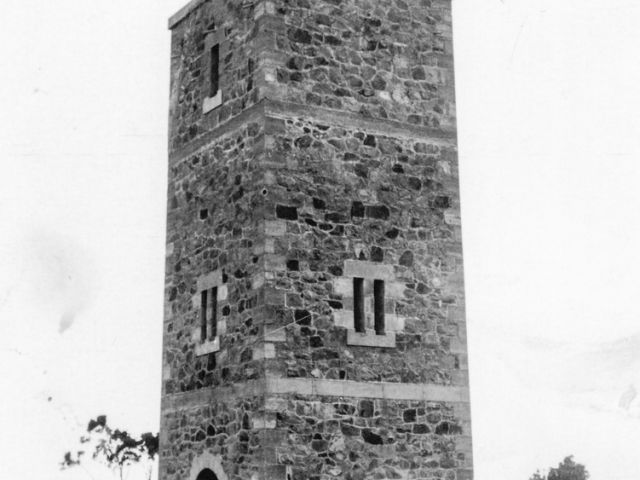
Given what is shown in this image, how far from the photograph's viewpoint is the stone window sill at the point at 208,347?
1545 cm

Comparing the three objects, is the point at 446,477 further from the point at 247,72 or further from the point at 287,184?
the point at 247,72

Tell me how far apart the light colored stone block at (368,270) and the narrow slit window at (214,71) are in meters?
3.28

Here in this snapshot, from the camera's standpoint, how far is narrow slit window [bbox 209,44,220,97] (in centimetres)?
1647

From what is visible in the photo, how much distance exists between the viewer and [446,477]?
50.3 feet

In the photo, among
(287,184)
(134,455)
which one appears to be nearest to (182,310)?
(287,184)

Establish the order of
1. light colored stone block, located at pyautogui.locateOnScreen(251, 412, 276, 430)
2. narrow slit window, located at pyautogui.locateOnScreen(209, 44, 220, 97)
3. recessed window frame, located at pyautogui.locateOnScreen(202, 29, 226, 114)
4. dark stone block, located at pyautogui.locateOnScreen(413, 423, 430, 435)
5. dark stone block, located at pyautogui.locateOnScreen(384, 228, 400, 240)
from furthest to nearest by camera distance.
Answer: narrow slit window, located at pyautogui.locateOnScreen(209, 44, 220, 97), recessed window frame, located at pyautogui.locateOnScreen(202, 29, 226, 114), dark stone block, located at pyautogui.locateOnScreen(384, 228, 400, 240), dark stone block, located at pyautogui.locateOnScreen(413, 423, 430, 435), light colored stone block, located at pyautogui.locateOnScreen(251, 412, 276, 430)

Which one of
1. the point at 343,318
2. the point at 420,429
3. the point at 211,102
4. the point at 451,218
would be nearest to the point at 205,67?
the point at 211,102

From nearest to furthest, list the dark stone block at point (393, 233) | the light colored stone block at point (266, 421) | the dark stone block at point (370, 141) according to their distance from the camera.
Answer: the light colored stone block at point (266, 421)
the dark stone block at point (393, 233)
the dark stone block at point (370, 141)

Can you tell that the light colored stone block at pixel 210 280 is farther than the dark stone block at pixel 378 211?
Yes

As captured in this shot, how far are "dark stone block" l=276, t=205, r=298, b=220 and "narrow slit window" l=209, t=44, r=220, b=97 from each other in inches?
97.7

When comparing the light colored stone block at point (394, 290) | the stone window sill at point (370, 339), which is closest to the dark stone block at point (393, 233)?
the light colored stone block at point (394, 290)

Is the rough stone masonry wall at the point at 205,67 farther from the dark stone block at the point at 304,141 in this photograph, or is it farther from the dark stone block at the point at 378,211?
the dark stone block at the point at 378,211

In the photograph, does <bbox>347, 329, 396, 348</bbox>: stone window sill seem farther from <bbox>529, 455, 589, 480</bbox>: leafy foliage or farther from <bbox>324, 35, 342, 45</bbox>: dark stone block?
<bbox>529, 455, 589, 480</bbox>: leafy foliage

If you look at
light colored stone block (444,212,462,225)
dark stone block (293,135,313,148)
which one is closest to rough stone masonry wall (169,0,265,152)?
dark stone block (293,135,313,148)
